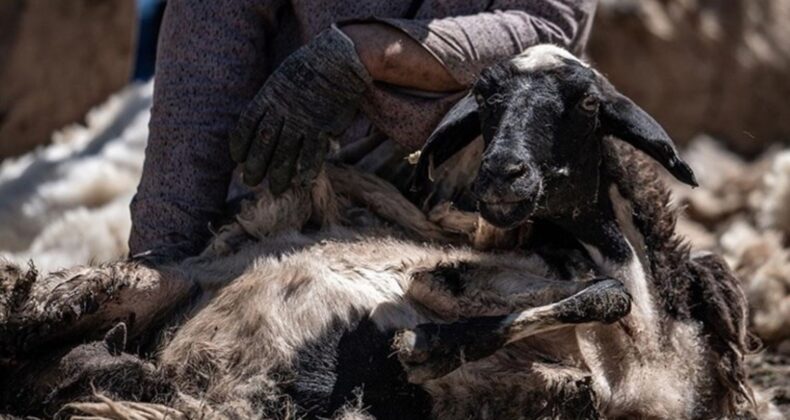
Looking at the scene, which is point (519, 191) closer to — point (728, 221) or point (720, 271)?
point (720, 271)

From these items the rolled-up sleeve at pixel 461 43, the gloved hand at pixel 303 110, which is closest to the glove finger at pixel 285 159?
the gloved hand at pixel 303 110

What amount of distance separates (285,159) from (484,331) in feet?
2.50

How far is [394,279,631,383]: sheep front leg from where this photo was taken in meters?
3.01

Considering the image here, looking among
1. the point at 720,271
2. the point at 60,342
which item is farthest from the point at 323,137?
the point at 720,271

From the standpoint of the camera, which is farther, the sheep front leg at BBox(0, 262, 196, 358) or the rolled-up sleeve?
the rolled-up sleeve

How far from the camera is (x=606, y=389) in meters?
3.29

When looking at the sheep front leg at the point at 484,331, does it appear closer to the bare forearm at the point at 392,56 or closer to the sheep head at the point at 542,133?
the sheep head at the point at 542,133

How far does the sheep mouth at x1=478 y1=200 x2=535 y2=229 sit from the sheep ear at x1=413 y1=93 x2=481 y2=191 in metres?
0.28

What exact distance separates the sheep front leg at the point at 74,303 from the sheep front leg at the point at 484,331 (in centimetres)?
60

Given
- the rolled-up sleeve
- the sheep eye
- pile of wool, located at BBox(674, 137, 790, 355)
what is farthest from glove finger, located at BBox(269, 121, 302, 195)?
pile of wool, located at BBox(674, 137, 790, 355)

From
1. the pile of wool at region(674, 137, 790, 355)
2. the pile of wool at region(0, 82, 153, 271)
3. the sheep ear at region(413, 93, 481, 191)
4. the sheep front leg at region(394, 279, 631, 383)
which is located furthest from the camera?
the pile of wool at region(0, 82, 153, 271)

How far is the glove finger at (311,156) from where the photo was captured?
3533 mm

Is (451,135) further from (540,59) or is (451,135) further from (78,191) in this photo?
(78,191)

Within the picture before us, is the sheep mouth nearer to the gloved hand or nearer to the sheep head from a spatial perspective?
the sheep head
